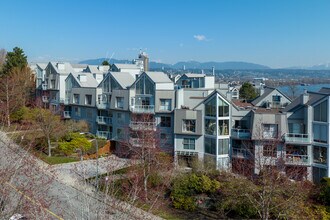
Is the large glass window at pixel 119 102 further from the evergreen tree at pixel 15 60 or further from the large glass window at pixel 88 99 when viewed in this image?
the evergreen tree at pixel 15 60

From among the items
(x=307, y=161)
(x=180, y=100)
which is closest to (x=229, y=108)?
(x=180, y=100)

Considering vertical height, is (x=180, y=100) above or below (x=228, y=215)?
above

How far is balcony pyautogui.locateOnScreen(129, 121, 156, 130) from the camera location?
39.5 m

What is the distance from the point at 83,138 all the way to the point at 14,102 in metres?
12.1

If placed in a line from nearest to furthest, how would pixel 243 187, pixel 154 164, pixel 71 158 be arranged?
pixel 243 187 → pixel 154 164 → pixel 71 158

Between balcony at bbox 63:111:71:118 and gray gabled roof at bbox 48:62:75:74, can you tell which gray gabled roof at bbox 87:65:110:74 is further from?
balcony at bbox 63:111:71:118

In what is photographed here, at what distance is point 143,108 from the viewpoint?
42094 mm

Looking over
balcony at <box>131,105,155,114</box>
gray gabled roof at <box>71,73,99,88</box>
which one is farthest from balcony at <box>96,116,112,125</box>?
gray gabled roof at <box>71,73,99,88</box>

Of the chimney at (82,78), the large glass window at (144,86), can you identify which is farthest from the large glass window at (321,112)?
the chimney at (82,78)

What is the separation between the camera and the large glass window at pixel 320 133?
3275 cm

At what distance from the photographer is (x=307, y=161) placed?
109ft

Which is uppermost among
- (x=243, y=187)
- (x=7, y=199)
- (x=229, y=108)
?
(x=229, y=108)

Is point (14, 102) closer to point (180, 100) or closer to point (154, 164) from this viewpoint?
point (180, 100)

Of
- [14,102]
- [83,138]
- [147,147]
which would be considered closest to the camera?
[147,147]
